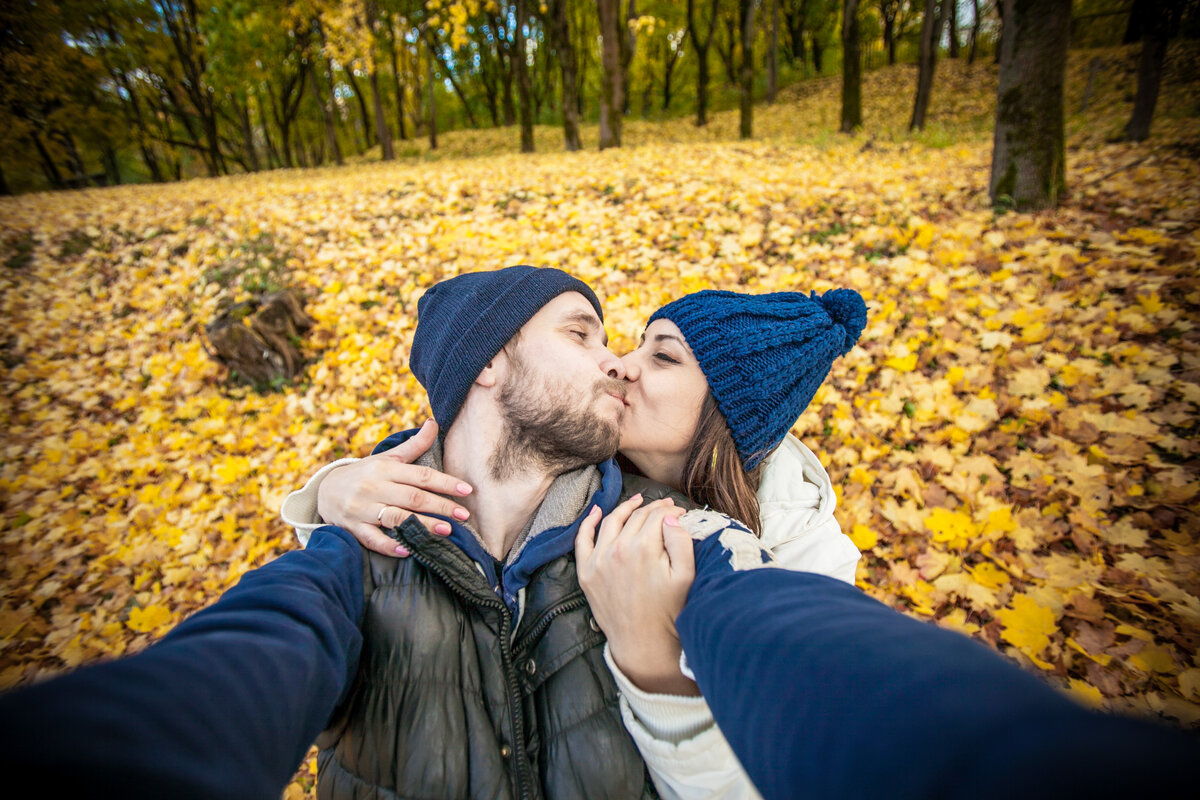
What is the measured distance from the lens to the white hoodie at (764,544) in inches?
46.3

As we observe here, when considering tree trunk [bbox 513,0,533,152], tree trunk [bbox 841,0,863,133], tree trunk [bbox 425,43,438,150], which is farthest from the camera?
tree trunk [bbox 425,43,438,150]

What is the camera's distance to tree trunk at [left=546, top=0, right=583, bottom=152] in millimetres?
10266

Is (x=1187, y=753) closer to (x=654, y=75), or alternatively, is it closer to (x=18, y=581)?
(x=18, y=581)

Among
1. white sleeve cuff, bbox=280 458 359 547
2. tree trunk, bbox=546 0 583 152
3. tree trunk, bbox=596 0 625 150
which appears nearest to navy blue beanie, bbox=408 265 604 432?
white sleeve cuff, bbox=280 458 359 547

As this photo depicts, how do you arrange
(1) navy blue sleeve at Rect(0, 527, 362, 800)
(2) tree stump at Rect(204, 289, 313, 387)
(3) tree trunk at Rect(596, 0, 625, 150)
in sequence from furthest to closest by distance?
(3) tree trunk at Rect(596, 0, 625, 150), (2) tree stump at Rect(204, 289, 313, 387), (1) navy blue sleeve at Rect(0, 527, 362, 800)

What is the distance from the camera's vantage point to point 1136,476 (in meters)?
2.37

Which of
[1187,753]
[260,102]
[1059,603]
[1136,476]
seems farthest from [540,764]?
[260,102]

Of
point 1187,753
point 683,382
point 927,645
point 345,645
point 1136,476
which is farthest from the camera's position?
point 1136,476

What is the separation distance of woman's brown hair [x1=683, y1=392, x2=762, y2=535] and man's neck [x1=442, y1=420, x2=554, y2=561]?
2.22ft

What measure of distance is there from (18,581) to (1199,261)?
8441 millimetres

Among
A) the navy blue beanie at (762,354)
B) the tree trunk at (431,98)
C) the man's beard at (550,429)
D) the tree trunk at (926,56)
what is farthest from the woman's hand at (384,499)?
the tree trunk at (431,98)

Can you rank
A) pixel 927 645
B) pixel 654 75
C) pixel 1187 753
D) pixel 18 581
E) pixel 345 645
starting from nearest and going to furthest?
1. pixel 1187 753
2. pixel 927 645
3. pixel 345 645
4. pixel 18 581
5. pixel 654 75

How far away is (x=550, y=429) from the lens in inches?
69.0

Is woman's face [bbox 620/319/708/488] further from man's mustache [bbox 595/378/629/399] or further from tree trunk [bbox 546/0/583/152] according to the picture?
tree trunk [bbox 546/0/583/152]
